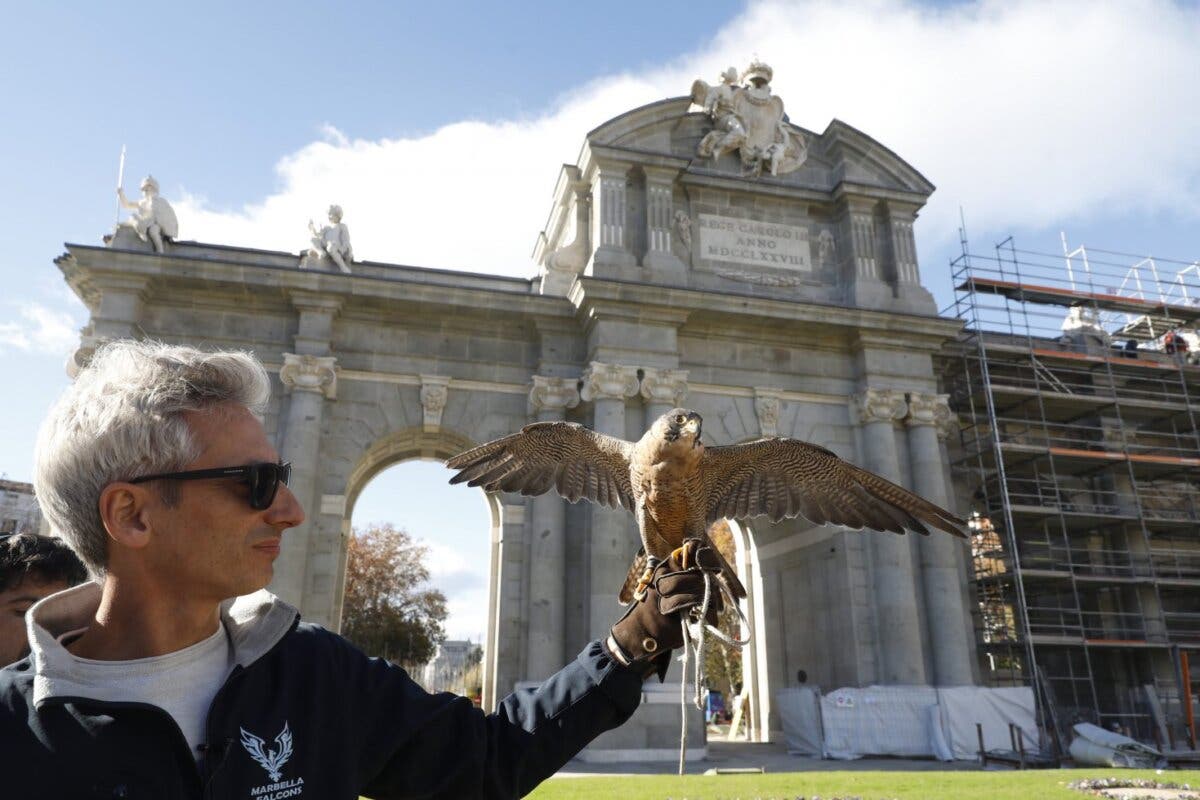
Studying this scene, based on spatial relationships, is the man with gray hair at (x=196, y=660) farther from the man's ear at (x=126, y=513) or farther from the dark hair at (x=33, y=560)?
the dark hair at (x=33, y=560)

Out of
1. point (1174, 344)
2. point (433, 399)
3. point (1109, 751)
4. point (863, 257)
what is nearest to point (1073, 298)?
point (1174, 344)

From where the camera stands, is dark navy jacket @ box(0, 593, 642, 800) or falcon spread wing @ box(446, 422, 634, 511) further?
falcon spread wing @ box(446, 422, 634, 511)

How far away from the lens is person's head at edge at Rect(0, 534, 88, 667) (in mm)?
3115

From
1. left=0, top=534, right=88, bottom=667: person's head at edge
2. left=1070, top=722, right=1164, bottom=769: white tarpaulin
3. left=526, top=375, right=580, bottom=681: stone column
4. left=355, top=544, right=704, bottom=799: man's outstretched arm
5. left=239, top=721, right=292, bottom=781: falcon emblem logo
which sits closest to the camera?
left=239, top=721, right=292, bottom=781: falcon emblem logo

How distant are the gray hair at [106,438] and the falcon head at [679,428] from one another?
2.13m

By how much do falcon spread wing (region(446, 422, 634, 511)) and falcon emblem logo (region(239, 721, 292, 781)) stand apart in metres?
3.18

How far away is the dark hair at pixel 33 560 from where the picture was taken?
126 inches

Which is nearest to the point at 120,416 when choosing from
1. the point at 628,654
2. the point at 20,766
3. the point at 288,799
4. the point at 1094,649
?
the point at 20,766

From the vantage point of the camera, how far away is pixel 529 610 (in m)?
17.3

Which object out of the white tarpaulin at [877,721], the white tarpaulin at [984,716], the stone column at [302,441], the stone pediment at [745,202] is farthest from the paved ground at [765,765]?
the stone pediment at [745,202]

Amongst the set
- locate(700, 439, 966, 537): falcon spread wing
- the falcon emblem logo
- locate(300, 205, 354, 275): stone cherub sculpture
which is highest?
locate(300, 205, 354, 275): stone cherub sculpture

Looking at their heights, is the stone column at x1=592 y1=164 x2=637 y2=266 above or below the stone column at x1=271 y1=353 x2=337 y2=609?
above

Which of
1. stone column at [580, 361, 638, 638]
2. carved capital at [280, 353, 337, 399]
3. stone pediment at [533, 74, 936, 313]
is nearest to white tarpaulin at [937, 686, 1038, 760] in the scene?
stone column at [580, 361, 638, 638]

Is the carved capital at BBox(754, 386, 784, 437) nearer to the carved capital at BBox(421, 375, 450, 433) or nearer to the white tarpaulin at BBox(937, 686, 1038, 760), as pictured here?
the white tarpaulin at BBox(937, 686, 1038, 760)
